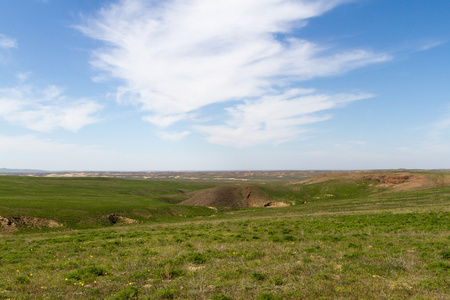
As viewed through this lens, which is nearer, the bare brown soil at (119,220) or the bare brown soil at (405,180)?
the bare brown soil at (119,220)

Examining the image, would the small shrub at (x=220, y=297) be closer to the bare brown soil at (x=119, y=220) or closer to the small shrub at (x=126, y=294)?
the small shrub at (x=126, y=294)

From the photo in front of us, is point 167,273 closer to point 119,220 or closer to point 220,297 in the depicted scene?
point 220,297

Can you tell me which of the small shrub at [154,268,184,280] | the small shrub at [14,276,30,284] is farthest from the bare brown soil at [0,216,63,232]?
the small shrub at [154,268,184,280]

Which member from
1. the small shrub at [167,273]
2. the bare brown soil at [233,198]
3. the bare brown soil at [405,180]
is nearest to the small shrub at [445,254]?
the small shrub at [167,273]

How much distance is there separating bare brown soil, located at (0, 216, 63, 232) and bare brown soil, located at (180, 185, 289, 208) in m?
44.3

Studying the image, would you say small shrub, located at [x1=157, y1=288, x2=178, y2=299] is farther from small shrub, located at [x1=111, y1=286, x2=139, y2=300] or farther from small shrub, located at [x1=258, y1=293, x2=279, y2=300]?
small shrub, located at [x1=258, y1=293, x2=279, y2=300]

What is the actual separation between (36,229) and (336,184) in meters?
97.3

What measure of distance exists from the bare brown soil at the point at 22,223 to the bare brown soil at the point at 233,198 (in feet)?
145

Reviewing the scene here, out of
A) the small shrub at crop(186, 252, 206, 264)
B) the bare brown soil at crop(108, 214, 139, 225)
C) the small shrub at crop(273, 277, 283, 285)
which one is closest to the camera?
the small shrub at crop(273, 277, 283, 285)

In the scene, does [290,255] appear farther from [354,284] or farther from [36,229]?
[36,229]

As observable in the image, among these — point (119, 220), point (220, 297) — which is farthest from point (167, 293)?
point (119, 220)

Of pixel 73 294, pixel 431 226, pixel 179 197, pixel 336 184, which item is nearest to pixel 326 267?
pixel 73 294

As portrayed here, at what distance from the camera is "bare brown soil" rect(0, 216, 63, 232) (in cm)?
4109

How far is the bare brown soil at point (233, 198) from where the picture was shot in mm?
83375
